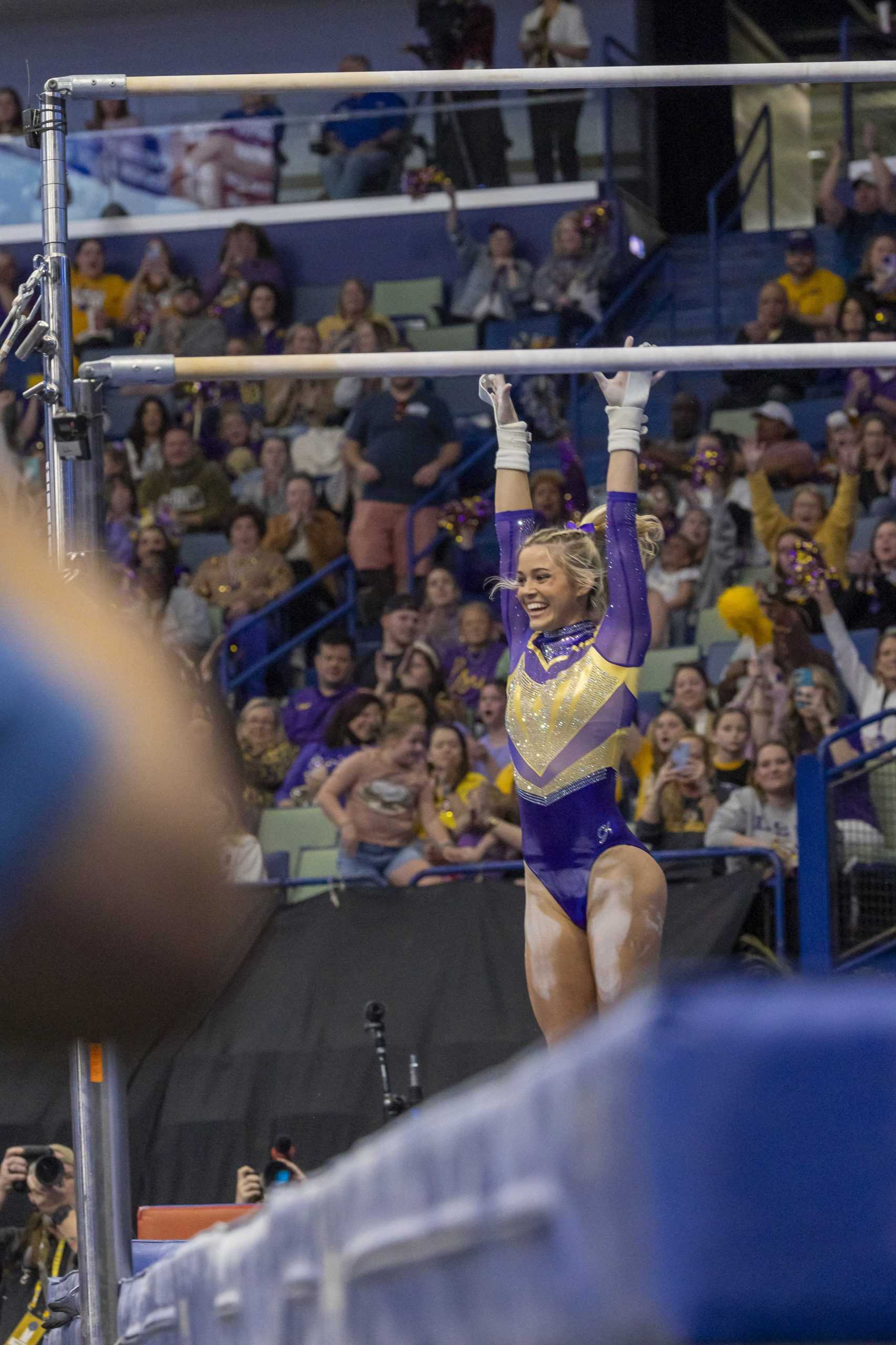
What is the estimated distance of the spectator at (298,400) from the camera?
1116cm

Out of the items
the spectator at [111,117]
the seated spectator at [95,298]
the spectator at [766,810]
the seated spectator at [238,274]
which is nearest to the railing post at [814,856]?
the spectator at [766,810]

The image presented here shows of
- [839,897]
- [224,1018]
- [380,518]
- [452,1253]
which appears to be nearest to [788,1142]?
[452,1253]

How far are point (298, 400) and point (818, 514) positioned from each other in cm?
377

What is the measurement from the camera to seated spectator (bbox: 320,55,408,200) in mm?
12281

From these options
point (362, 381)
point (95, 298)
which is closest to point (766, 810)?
point (362, 381)

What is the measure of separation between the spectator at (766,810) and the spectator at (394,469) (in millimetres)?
3064

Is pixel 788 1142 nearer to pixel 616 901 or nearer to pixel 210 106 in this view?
pixel 616 901

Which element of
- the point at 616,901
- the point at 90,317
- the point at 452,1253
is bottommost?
the point at 616,901

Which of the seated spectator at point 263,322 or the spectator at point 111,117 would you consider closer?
the seated spectator at point 263,322

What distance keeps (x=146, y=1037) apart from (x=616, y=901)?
298 cm

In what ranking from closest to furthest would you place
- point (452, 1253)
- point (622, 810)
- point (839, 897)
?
1. point (452, 1253)
2. point (839, 897)
3. point (622, 810)

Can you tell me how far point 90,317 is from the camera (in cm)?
1245

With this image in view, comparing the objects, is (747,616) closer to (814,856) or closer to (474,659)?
(474,659)

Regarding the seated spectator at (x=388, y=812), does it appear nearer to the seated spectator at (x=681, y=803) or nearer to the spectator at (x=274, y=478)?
the seated spectator at (x=681, y=803)
